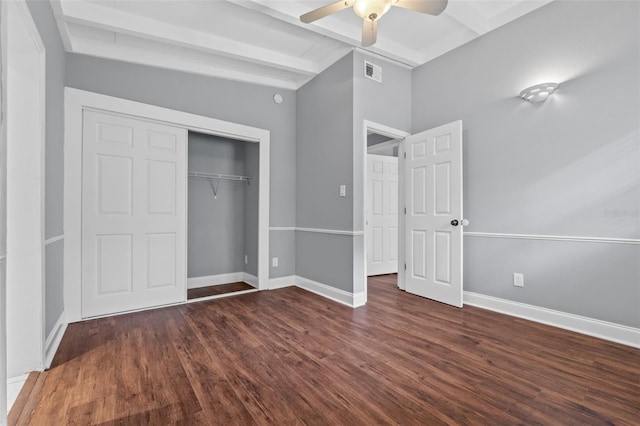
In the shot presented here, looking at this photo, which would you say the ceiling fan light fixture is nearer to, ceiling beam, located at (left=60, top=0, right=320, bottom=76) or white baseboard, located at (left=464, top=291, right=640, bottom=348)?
ceiling beam, located at (left=60, top=0, right=320, bottom=76)

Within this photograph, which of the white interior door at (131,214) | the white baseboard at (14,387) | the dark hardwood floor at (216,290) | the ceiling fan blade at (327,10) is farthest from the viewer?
the dark hardwood floor at (216,290)

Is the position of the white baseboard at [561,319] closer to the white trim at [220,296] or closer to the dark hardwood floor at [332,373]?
the dark hardwood floor at [332,373]

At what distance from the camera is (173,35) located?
3.04m

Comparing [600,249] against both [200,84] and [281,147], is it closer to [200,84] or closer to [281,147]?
[281,147]

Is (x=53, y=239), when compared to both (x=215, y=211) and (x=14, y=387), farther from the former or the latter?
(x=215, y=211)

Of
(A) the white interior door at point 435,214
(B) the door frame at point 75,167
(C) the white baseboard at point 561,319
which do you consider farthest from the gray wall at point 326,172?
(B) the door frame at point 75,167

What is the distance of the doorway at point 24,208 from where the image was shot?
185 cm

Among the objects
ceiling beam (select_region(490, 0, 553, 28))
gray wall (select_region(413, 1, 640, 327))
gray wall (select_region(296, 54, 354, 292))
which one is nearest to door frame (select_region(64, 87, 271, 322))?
gray wall (select_region(296, 54, 354, 292))

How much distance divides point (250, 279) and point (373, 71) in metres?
3.21

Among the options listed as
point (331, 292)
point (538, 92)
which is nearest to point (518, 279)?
point (538, 92)

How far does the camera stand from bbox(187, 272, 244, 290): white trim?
4153 millimetres

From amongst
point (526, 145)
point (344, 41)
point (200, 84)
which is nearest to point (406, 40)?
point (344, 41)

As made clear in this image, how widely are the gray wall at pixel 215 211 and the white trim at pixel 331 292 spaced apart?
3.63 ft

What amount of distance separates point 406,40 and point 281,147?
6.68ft
